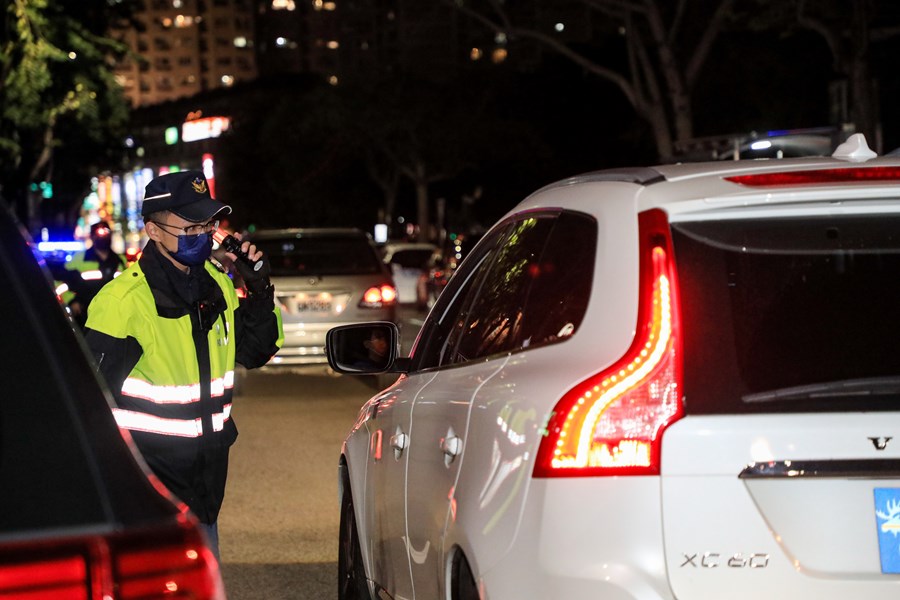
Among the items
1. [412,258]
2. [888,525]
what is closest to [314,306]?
[888,525]

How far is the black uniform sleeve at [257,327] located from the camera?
5676mm

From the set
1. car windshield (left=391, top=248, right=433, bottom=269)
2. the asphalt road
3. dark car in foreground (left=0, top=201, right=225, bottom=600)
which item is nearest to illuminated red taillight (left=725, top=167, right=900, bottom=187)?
dark car in foreground (left=0, top=201, right=225, bottom=600)

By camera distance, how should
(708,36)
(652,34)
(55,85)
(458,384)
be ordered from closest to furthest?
(458,384) < (708,36) < (652,34) < (55,85)

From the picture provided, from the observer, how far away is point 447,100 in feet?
239

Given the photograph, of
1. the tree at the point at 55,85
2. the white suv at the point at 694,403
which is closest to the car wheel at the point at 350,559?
the white suv at the point at 694,403

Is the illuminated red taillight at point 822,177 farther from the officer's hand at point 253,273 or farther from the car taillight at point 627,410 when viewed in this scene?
the officer's hand at point 253,273

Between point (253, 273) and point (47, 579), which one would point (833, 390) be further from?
point (253, 273)

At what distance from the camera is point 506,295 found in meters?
4.57

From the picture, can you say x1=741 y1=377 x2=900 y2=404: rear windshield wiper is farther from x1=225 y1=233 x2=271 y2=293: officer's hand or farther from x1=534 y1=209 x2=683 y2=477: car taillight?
x1=225 y1=233 x2=271 y2=293: officer's hand

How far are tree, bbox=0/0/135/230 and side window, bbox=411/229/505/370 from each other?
63.4 ft

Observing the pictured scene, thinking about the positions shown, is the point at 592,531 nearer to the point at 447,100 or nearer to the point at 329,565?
the point at 329,565

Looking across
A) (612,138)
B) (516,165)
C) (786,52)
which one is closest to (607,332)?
(786,52)

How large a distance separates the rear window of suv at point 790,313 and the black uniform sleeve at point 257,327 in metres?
2.34

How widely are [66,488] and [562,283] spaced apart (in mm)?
1883
